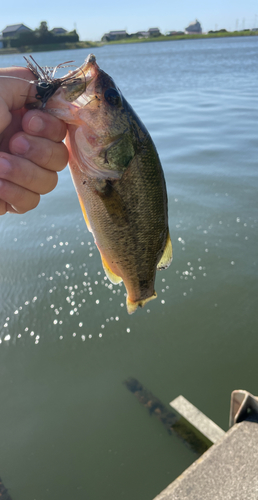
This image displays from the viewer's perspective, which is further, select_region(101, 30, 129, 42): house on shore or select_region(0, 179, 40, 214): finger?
select_region(101, 30, 129, 42): house on shore

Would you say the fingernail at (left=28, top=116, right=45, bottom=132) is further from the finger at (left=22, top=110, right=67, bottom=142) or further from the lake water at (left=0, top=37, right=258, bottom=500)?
the lake water at (left=0, top=37, right=258, bottom=500)

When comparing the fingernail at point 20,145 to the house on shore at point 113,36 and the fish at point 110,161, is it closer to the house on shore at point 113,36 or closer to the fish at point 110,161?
the fish at point 110,161

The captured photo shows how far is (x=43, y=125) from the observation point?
160 cm

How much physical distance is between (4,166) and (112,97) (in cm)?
62

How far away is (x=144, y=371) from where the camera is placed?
4145 millimetres

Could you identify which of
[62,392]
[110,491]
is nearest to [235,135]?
[62,392]

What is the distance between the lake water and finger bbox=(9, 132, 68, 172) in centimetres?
293

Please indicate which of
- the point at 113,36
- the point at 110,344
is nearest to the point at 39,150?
the point at 110,344

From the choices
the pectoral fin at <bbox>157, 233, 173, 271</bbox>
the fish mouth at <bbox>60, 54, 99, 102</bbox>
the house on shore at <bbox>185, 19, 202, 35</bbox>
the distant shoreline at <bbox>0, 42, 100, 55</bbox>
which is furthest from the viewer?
the house on shore at <bbox>185, 19, 202, 35</bbox>

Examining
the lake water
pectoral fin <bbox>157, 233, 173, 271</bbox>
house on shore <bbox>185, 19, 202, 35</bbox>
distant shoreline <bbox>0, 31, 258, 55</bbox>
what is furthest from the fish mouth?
house on shore <bbox>185, 19, 202, 35</bbox>

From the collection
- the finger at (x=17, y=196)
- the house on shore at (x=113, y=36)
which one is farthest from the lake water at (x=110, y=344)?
the house on shore at (x=113, y=36)

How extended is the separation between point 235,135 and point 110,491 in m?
9.89

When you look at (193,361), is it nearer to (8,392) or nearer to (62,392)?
(62,392)

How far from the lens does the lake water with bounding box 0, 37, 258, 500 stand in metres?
3.40
